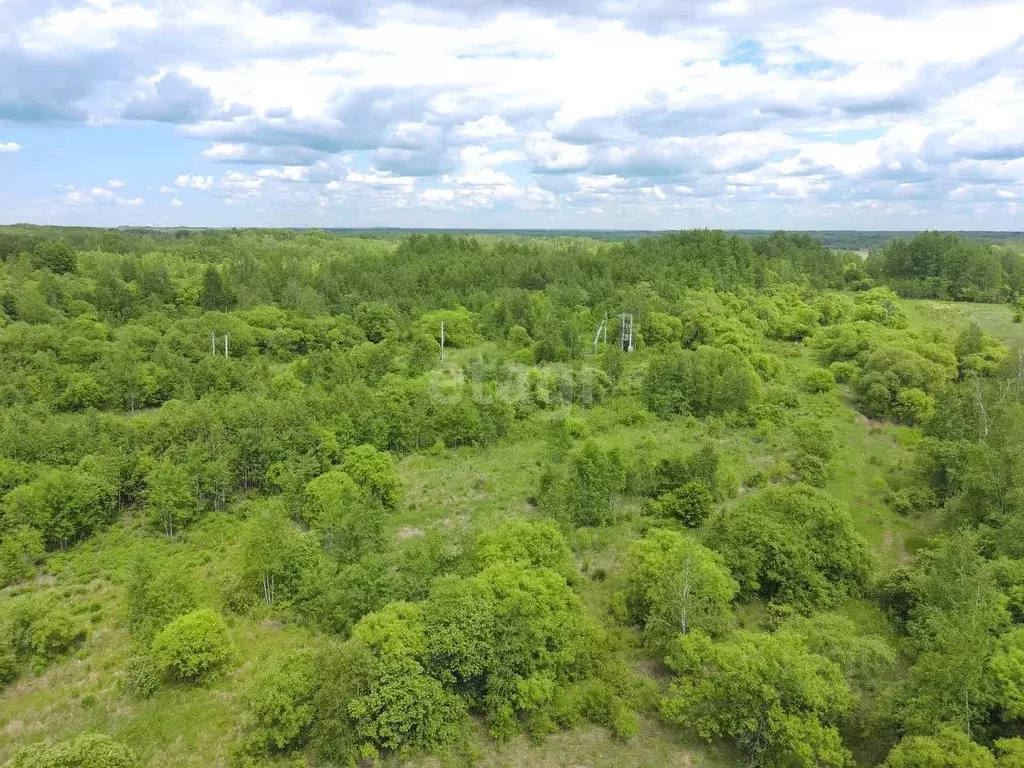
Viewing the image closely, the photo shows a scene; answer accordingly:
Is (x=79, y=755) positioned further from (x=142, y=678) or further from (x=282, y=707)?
(x=142, y=678)

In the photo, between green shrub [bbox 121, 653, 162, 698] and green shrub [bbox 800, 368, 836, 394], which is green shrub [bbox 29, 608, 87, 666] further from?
green shrub [bbox 800, 368, 836, 394]

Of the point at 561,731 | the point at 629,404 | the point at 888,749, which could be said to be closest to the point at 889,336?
the point at 629,404

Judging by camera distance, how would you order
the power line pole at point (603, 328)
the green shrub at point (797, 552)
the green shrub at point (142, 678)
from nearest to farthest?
the green shrub at point (142, 678) < the green shrub at point (797, 552) < the power line pole at point (603, 328)

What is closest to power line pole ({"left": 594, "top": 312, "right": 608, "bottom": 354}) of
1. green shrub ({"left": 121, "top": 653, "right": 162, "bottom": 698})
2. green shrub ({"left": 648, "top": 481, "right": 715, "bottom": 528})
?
green shrub ({"left": 648, "top": 481, "right": 715, "bottom": 528})

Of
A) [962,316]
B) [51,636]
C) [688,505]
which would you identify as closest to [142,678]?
[51,636]

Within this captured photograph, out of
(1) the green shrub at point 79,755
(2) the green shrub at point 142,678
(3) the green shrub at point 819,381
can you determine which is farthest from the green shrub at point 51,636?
(3) the green shrub at point 819,381

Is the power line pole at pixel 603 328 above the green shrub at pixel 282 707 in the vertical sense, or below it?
above

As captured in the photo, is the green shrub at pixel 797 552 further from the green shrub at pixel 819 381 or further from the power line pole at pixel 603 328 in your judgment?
the power line pole at pixel 603 328

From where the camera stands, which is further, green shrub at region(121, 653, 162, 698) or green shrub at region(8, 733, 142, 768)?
green shrub at region(121, 653, 162, 698)
